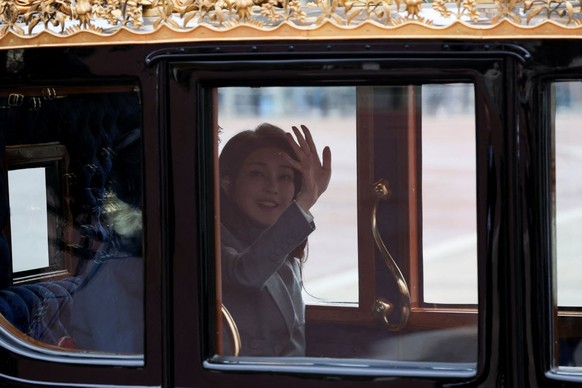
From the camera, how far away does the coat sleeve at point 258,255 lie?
10.2ft

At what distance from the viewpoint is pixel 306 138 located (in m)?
3.06

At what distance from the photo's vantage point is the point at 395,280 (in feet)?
10.6

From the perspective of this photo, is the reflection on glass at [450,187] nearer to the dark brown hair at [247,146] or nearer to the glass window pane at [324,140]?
the glass window pane at [324,140]

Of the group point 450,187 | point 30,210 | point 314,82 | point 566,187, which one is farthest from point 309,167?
point 30,210

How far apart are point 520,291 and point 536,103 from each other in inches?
16.6

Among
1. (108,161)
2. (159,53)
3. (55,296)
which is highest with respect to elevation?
(159,53)

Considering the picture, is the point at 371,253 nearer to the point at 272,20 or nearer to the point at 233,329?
the point at 233,329

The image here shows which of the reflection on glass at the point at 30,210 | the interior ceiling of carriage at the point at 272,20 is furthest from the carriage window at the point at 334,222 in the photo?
the reflection on glass at the point at 30,210

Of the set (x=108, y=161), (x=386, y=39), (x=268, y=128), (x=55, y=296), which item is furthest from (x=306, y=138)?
(x=55, y=296)

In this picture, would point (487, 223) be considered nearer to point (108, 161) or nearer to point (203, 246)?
point (203, 246)

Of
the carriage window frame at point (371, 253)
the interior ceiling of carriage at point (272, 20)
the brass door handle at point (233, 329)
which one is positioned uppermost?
the interior ceiling of carriage at point (272, 20)

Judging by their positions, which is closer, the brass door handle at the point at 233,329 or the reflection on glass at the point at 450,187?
the reflection on glass at the point at 450,187

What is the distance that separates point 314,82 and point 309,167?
7.9 inches

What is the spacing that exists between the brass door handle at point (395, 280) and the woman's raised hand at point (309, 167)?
0.14m
